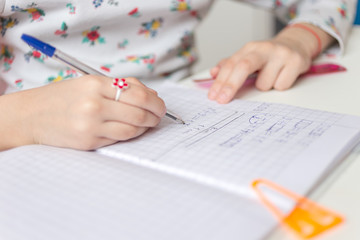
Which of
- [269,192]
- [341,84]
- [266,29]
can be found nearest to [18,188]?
[269,192]

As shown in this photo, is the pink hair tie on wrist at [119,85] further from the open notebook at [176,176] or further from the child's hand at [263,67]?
the child's hand at [263,67]

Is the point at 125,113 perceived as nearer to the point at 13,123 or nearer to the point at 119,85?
the point at 119,85

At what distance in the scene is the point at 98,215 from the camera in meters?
0.32

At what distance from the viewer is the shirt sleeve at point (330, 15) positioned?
0.75 metres

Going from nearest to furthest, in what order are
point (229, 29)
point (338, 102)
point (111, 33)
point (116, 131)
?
1. point (116, 131)
2. point (338, 102)
3. point (111, 33)
4. point (229, 29)

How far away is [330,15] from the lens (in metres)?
0.79

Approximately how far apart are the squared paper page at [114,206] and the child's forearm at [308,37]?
16.9 inches

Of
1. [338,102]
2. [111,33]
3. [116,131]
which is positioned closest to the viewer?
[116,131]

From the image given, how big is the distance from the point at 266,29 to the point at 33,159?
5.68 feet

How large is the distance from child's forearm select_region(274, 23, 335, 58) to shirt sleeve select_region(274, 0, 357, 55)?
1cm

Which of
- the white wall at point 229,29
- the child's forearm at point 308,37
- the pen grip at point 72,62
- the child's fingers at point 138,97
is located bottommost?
the white wall at point 229,29

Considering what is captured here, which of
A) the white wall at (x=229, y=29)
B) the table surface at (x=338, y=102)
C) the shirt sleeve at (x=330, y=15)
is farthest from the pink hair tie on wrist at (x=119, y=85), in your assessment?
the white wall at (x=229, y=29)

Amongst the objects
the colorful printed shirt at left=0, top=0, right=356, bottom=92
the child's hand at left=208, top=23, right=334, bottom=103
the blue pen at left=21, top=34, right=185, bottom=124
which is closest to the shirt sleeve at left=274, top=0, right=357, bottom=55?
the colorful printed shirt at left=0, top=0, right=356, bottom=92

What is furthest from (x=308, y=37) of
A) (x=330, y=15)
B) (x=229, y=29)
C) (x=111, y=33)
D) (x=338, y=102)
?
(x=229, y=29)
